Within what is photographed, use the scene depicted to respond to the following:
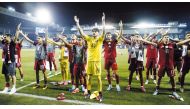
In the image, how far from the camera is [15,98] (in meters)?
8.02

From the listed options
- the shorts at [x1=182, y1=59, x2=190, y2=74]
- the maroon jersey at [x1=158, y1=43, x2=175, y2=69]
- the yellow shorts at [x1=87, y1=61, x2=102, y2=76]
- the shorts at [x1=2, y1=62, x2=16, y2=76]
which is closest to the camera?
the yellow shorts at [x1=87, y1=61, x2=102, y2=76]

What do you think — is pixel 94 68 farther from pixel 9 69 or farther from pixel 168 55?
pixel 9 69

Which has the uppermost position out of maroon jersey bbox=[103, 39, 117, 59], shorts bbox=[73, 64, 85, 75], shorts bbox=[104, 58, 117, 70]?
maroon jersey bbox=[103, 39, 117, 59]

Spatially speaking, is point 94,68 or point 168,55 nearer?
point 94,68

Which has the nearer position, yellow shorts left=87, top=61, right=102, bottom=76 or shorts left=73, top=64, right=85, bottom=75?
yellow shorts left=87, top=61, right=102, bottom=76

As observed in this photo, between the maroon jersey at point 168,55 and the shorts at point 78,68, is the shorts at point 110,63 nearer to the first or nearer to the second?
the shorts at point 78,68

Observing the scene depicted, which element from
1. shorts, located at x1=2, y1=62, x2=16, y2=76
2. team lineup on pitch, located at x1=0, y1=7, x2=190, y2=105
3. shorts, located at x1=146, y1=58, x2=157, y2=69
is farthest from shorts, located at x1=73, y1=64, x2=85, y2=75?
shorts, located at x1=146, y1=58, x2=157, y2=69

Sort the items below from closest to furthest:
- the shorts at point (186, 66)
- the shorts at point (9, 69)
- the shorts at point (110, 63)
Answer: the shorts at point (9, 69)
the shorts at point (186, 66)
the shorts at point (110, 63)

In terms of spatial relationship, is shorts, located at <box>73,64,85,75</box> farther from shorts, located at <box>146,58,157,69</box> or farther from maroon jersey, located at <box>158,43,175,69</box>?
shorts, located at <box>146,58,157,69</box>

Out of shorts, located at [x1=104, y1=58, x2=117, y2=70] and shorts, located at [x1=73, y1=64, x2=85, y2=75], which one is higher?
shorts, located at [x1=104, y1=58, x2=117, y2=70]

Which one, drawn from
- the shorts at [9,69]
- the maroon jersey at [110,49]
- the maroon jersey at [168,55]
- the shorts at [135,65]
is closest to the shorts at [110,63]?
the maroon jersey at [110,49]

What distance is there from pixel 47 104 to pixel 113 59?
113 inches

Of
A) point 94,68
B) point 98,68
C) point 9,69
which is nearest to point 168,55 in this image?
point 98,68

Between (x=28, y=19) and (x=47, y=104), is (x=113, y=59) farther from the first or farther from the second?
(x=28, y=19)
